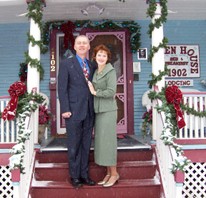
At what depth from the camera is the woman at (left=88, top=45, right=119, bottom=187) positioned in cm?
313

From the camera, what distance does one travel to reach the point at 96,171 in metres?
3.55

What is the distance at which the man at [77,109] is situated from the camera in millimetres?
3137

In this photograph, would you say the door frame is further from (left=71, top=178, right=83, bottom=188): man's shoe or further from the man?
(left=71, top=178, right=83, bottom=188): man's shoe

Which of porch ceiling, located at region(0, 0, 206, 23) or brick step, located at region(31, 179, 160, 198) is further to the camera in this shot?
porch ceiling, located at region(0, 0, 206, 23)

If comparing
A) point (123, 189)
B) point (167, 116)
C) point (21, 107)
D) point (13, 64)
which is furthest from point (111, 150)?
point (13, 64)

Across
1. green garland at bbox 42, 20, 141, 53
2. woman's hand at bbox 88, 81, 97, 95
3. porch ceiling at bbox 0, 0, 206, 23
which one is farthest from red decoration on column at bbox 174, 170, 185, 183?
green garland at bbox 42, 20, 141, 53

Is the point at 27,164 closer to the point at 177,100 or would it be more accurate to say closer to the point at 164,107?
the point at 164,107

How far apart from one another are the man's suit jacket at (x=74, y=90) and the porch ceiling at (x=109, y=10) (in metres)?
2.22

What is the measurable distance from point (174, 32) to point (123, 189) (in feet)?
14.8

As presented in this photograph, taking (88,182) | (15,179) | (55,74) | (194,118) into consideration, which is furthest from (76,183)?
(55,74)

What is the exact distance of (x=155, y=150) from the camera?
3.88 metres

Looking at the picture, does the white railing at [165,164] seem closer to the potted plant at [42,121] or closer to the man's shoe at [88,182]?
the man's shoe at [88,182]

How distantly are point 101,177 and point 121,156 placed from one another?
529 mm

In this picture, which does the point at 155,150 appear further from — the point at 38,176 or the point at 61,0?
the point at 61,0
